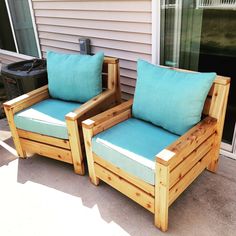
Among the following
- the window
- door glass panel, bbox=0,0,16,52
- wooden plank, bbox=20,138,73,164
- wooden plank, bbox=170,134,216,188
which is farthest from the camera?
door glass panel, bbox=0,0,16,52

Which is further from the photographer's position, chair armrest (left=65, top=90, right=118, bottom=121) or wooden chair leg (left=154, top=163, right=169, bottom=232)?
chair armrest (left=65, top=90, right=118, bottom=121)

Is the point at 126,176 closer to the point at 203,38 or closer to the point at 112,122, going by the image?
the point at 112,122

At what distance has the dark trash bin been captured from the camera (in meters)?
2.68

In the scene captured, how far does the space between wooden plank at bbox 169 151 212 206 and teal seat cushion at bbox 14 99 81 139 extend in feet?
3.06

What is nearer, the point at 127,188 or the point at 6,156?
the point at 127,188

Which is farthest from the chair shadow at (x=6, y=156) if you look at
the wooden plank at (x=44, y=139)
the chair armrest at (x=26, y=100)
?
the chair armrest at (x=26, y=100)

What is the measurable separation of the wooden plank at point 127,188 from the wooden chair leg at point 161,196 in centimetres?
5

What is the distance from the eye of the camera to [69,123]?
2002 mm

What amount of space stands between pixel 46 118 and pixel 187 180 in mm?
1198

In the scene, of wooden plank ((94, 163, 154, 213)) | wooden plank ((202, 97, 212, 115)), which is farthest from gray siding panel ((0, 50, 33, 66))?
wooden plank ((202, 97, 212, 115))

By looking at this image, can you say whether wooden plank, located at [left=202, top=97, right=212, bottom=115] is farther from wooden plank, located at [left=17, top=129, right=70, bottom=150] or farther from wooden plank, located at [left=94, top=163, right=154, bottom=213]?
wooden plank, located at [left=17, top=129, right=70, bottom=150]

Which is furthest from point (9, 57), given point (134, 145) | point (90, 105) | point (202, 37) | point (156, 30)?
point (134, 145)

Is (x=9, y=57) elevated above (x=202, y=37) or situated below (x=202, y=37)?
below

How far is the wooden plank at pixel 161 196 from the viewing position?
4.75 feet
